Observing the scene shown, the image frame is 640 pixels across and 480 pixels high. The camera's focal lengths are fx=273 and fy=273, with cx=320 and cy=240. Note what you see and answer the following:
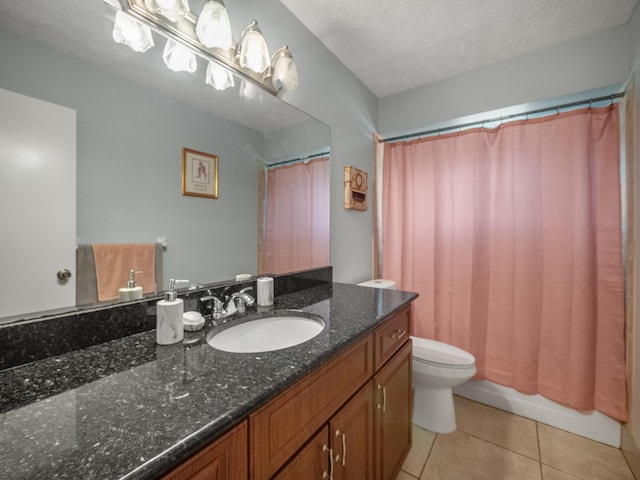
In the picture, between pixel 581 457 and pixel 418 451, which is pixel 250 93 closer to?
pixel 418 451

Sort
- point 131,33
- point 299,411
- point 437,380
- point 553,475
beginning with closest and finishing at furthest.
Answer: point 299,411
point 131,33
point 553,475
point 437,380

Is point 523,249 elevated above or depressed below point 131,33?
below

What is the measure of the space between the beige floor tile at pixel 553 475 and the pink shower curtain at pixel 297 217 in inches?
59.9

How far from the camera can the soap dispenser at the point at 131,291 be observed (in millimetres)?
834

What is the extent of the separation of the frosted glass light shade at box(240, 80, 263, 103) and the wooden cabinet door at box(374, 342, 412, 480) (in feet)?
4.19

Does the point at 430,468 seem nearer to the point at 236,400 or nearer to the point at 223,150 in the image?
the point at 236,400

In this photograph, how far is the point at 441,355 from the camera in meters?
1.63

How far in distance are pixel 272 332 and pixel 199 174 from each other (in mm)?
667

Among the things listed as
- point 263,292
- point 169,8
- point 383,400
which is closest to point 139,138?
point 169,8

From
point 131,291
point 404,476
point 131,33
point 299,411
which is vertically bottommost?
point 404,476

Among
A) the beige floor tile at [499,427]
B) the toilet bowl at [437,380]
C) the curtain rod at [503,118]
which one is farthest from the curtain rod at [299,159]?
the beige floor tile at [499,427]

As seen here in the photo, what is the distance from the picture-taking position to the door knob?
2.39 feet

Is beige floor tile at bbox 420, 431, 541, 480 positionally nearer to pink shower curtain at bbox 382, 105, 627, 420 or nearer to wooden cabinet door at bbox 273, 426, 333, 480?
pink shower curtain at bbox 382, 105, 627, 420

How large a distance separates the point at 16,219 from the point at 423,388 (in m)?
1.99
